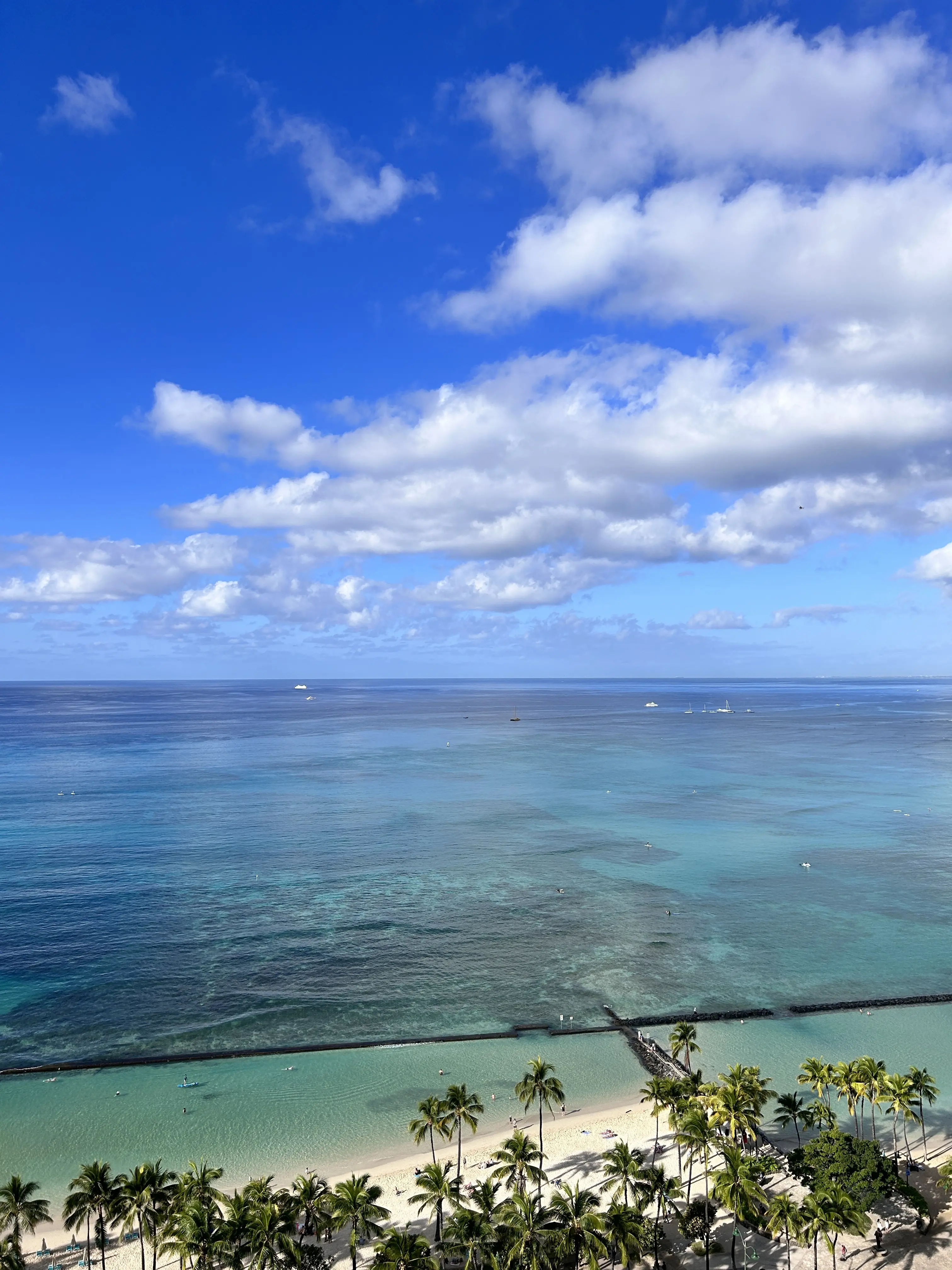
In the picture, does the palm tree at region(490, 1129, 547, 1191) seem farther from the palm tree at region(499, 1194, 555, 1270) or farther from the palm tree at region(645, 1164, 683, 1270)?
the palm tree at region(645, 1164, 683, 1270)

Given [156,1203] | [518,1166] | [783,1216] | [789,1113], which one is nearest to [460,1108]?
[518,1166]

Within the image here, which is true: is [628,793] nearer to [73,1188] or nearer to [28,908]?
[28,908]

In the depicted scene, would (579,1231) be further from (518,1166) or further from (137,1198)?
(137,1198)

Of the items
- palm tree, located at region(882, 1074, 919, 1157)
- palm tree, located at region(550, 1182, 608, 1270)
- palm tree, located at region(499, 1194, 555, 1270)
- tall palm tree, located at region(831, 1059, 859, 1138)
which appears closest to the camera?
palm tree, located at region(499, 1194, 555, 1270)

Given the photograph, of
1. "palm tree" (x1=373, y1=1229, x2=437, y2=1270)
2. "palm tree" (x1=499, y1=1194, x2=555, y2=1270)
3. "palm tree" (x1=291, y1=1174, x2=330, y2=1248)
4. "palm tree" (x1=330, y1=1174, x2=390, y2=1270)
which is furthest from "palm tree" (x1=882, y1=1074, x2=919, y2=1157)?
"palm tree" (x1=291, y1=1174, x2=330, y2=1248)

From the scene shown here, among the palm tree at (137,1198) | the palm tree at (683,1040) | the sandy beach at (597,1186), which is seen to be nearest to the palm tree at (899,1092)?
the sandy beach at (597,1186)

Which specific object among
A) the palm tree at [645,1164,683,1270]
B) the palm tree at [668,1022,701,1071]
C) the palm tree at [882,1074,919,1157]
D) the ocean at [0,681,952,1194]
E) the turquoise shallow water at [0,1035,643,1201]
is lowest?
the turquoise shallow water at [0,1035,643,1201]
